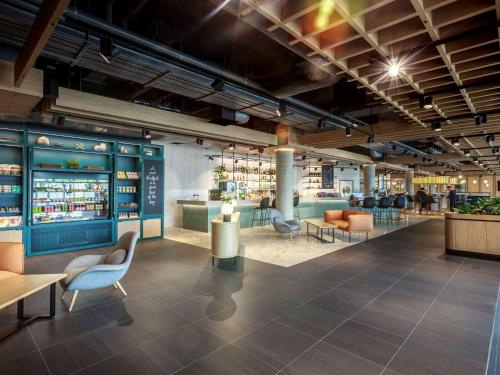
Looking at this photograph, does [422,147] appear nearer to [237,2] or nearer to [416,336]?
[416,336]

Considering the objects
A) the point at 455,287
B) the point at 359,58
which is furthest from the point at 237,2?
the point at 455,287

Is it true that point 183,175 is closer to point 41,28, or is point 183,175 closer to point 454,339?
point 41,28

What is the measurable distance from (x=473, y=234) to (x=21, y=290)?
311 inches

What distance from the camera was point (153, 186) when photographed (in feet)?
25.5

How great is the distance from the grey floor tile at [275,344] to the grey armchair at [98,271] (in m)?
1.90

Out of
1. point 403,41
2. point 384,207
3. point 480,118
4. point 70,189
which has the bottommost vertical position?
point 384,207

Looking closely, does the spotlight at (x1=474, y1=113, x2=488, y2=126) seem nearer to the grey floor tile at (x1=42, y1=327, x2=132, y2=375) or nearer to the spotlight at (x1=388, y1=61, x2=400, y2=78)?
the spotlight at (x1=388, y1=61, x2=400, y2=78)

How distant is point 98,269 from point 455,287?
16.8ft

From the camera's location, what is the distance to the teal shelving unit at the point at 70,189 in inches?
229

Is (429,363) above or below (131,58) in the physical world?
below

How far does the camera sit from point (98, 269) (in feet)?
10.9

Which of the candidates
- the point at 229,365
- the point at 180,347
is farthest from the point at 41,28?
the point at 229,365

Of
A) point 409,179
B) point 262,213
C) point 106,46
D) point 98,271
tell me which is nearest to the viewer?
point 106,46

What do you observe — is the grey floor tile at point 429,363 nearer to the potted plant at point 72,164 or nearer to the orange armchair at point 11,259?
the orange armchair at point 11,259
